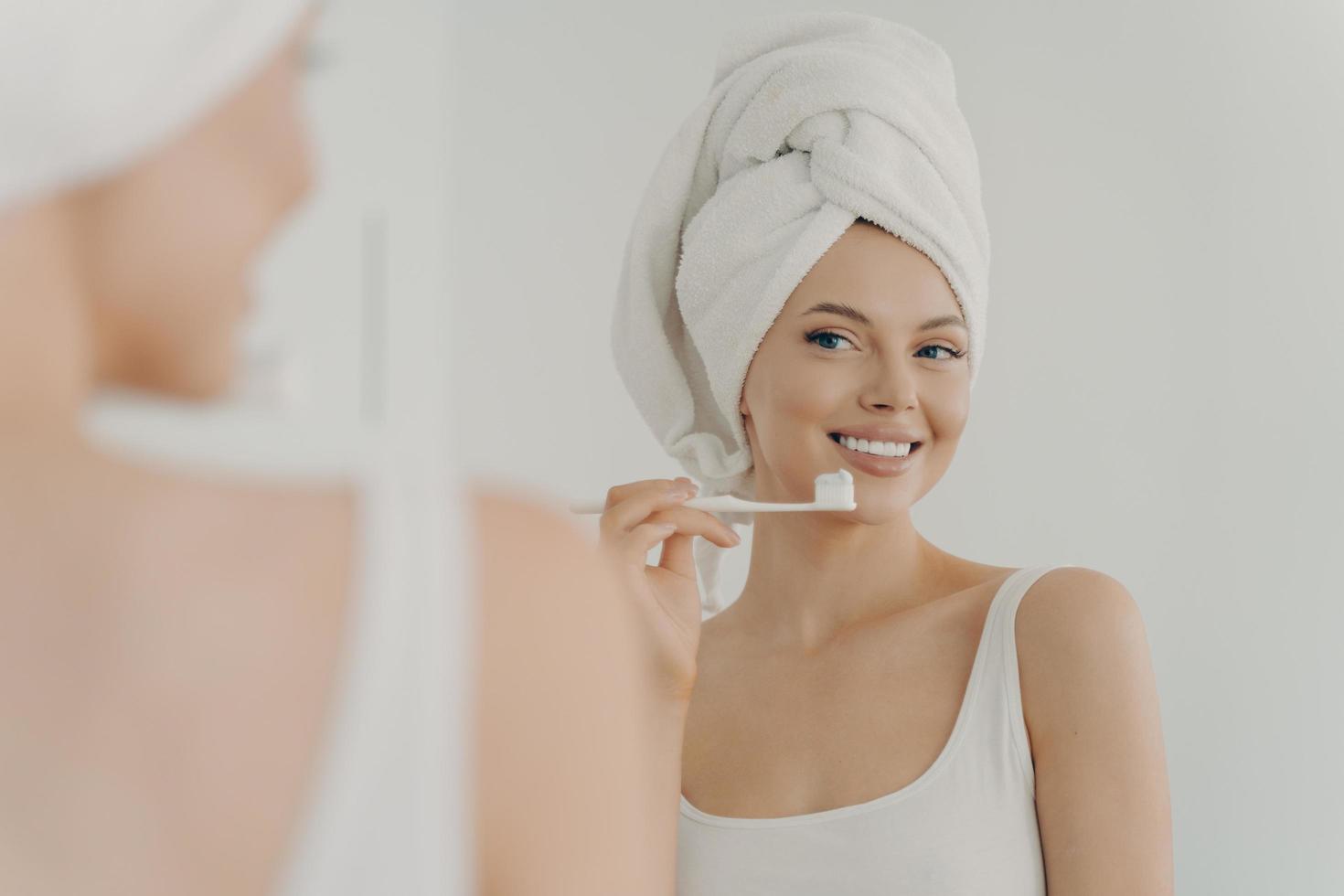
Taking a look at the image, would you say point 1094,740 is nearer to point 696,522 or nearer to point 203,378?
point 696,522

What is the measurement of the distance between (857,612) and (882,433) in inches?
7.7

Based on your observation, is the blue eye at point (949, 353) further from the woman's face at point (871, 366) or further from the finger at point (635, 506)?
the finger at point (635, 506)

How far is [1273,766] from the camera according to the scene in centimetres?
159

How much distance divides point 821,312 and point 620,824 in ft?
2.93

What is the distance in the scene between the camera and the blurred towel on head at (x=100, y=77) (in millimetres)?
295

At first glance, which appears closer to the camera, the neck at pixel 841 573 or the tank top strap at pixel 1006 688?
the tank top strap at pixel 1006 688

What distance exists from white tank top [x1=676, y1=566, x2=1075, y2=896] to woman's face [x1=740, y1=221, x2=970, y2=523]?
0.16 m

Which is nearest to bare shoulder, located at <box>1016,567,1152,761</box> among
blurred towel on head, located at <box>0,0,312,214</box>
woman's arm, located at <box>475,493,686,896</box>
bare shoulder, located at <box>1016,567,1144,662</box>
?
bare shoulder, located at <box>1016,567,1144,662</box>

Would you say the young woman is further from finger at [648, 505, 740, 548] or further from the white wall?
the white wall

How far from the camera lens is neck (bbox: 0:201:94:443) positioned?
0.30m

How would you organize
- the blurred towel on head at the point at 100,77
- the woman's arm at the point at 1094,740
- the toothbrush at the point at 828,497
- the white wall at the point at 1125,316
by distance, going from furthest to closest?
the white wall at the point at 1125,316, the toothbrush at the point at 828,497, the woman's arm at the point at 1094,740, the blurred towel on head at the point at 100,77

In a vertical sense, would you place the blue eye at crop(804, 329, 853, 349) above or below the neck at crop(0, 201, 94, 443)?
above

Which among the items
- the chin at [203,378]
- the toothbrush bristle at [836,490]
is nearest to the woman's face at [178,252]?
the chin at [203,378]

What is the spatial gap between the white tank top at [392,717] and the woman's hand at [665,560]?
27.3 inches
